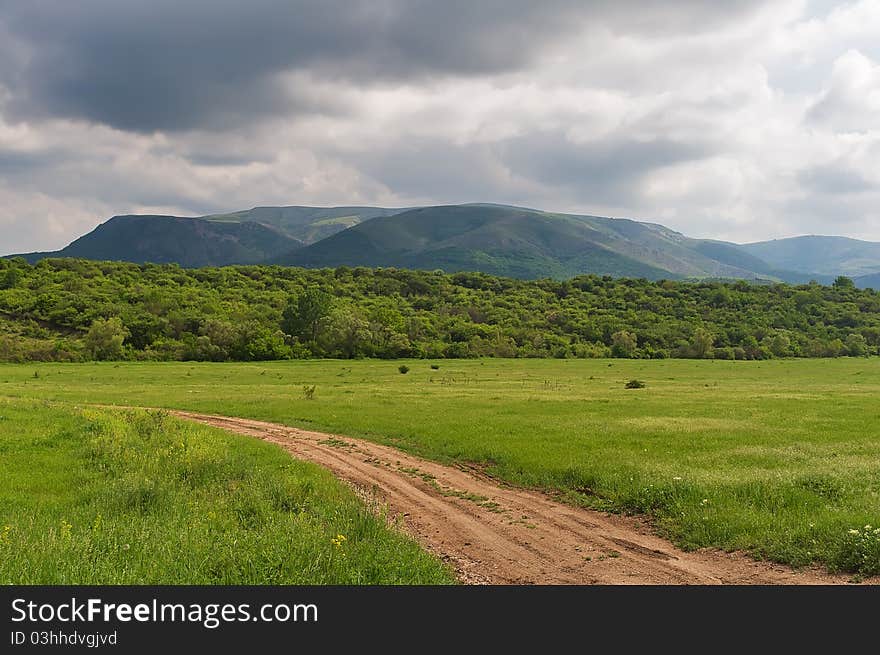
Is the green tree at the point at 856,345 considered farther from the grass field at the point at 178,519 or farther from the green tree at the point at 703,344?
the grass field at the point at 178,519

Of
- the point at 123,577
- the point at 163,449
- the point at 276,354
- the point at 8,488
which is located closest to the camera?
the point at 123,577

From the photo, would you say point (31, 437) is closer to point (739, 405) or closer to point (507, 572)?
point (507, 572)

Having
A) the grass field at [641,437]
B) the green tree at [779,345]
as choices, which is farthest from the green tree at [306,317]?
the green tree at [779,345]

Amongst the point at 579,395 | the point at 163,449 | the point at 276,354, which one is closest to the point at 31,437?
the point at 163,449

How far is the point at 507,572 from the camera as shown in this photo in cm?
1121

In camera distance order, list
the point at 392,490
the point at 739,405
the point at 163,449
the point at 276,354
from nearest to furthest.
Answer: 1. the point at 392,490
2. the point at 163,449
3. the point at 739,405
4. the point at 276,354

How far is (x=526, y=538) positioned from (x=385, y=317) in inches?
4336

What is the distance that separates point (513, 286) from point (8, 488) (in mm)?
174620

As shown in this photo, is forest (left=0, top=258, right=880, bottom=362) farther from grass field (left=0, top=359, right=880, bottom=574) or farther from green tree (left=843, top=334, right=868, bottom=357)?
grass field (left=0, top=359, right=880, bottom=574)

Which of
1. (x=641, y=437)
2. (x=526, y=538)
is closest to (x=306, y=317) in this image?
(x=641, y=437)

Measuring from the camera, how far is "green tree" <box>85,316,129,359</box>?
308 feet

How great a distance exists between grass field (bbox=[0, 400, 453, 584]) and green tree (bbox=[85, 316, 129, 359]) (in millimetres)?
79691

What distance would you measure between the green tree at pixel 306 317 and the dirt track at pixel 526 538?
96.0 m
